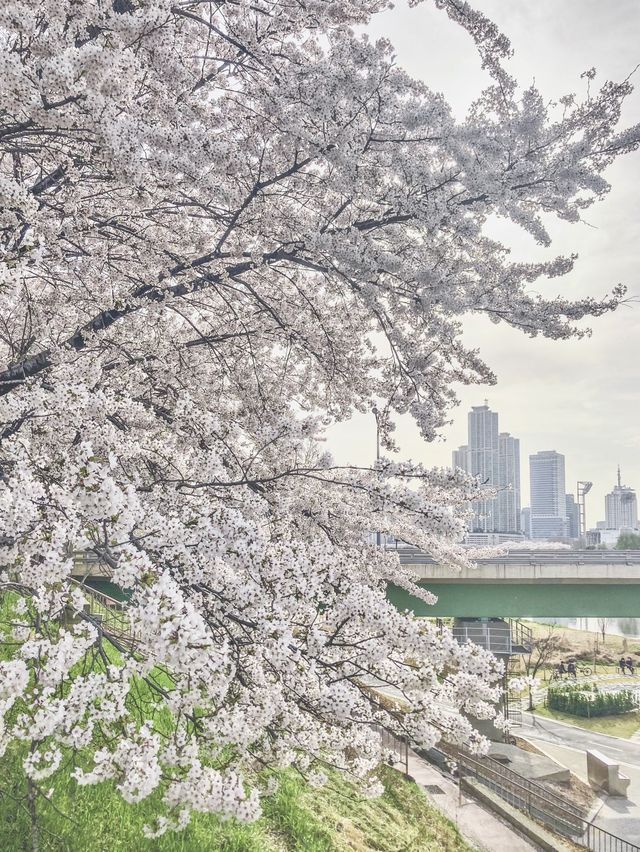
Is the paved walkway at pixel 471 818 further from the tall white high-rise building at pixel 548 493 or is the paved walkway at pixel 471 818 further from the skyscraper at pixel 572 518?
the tall white high-rise building at pixel 548 493

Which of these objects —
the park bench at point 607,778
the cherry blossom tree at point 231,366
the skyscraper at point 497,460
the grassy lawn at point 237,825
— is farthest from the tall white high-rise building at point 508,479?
the cherry blossom tree at point 231,366

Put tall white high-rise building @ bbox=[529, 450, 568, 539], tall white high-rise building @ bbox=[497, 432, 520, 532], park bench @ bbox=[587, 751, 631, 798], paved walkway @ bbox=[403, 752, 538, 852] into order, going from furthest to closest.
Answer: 1. tall white high-rise building @ bbox=[529, 450, 568, 539]
2. tall white high-rise building @ bbox=[497, 432, 520, 532]
3. park bench @ bbox=[587, 751, 631, 798]
4. paved walkway @ bbox=[403, 752, 538, 852]

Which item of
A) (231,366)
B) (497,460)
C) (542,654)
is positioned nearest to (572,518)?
(497,460)

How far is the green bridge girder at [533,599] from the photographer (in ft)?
63.8

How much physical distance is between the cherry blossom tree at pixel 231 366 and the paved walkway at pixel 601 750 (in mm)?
13910

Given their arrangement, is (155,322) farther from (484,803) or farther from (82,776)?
(484,803)

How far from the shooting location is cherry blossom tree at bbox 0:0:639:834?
2.96 meters

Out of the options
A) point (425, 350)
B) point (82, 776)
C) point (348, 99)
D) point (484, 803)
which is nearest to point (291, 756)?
point (82, 776)

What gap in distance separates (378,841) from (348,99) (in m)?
7.97

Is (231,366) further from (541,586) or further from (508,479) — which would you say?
(508,479)

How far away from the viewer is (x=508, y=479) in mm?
119750

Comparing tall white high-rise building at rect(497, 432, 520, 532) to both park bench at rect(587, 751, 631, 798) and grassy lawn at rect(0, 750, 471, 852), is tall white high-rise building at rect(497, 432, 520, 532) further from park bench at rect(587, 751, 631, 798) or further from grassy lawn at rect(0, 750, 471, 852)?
grassy lawn at rect(0, 750, 471, 852)

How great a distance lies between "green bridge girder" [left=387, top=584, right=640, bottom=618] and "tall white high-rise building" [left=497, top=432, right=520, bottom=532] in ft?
257

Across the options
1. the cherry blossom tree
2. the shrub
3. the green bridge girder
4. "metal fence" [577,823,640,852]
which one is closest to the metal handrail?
the cherry blossom tree
